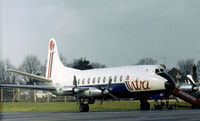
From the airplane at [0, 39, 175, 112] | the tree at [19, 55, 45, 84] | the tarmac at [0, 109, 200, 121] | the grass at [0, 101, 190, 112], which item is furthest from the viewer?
the tree at [19, 55, 45, 84]

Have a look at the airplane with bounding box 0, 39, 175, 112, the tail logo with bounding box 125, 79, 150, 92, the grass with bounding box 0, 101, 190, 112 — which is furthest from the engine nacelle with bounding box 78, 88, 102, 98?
the grass with bounding box 0, 101, 190, 112

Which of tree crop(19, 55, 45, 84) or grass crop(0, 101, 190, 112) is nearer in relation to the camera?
grass crop(0, 101, 190, 112)

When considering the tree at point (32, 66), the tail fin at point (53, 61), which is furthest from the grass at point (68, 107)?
the tree at point (32, 66)

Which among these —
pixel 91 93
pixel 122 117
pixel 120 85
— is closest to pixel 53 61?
pixel 91 93

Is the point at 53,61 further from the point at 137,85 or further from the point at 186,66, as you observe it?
the point at 186,66

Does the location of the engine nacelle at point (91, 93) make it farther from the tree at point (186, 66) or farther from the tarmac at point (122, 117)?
the tree at point (186, 66)

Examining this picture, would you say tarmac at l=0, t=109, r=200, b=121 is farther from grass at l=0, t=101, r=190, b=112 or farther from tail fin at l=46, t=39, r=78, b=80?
tail fin at l=46, t=39, r=78, b=80

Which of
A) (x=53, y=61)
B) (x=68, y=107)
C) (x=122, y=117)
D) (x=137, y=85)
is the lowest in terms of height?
(x=122, y=117)

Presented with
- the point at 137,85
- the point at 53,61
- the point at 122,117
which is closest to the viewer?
the point at 122,117

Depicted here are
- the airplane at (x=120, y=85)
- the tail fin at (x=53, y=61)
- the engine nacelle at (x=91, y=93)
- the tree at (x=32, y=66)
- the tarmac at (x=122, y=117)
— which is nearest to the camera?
the tarmac at (x=122, y=117)

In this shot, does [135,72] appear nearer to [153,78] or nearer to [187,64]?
[153,78]

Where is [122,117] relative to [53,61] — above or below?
below

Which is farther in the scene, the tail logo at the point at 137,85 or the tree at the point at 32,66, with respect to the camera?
the tree at the point at 32,66

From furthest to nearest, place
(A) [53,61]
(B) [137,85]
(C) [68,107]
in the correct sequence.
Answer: (A) [53,61] → (C) [68,107] → (B) [137,85]
